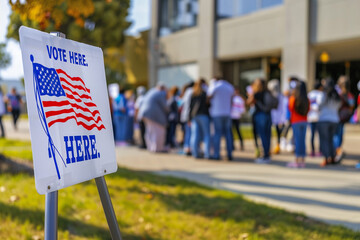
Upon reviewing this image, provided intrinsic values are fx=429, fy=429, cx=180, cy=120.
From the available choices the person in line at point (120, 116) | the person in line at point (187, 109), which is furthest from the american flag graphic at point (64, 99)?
the person in line at point (120, 116)

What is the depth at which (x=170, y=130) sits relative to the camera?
41.5 ft

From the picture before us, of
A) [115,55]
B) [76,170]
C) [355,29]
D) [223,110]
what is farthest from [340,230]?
[115,55]

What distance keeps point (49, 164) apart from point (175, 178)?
511 cm

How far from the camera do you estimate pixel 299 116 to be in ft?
28.6

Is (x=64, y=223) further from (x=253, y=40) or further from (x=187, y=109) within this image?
(x=253, y=40)

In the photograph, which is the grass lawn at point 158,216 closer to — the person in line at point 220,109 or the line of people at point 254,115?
the line of people at point 254,115

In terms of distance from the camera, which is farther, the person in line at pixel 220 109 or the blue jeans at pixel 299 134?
the person in line at pixel 220 109

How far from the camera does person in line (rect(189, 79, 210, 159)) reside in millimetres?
10078

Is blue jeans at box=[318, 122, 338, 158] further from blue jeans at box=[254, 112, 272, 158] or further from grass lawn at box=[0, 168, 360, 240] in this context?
grass lawn at box=[0, 168, 360, 240]

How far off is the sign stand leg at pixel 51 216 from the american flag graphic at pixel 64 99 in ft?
1.34

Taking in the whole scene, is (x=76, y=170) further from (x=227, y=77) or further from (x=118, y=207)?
(x=227, y=77)

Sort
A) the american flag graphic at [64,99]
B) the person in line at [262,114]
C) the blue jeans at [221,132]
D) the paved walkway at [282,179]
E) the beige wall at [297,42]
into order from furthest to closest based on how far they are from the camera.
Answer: the beige wall at [297,42] → the blue jeans at [221,132] → the person in line at [262,114] → the paved walkway at [282,179] → the american flag graphic at [64,99]

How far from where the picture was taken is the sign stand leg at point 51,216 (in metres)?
2.33

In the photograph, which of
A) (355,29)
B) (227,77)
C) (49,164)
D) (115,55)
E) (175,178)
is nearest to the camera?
(49,164)
